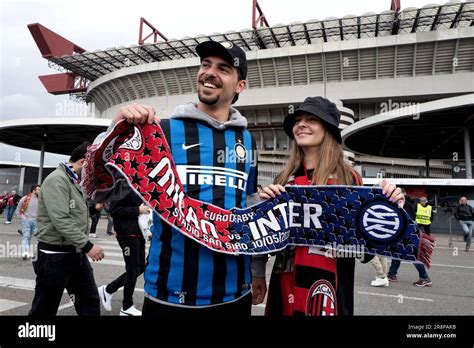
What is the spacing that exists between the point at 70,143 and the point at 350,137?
28207 millimetres

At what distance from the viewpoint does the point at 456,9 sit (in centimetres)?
3178

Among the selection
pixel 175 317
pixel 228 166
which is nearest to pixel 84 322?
pixel 175 317

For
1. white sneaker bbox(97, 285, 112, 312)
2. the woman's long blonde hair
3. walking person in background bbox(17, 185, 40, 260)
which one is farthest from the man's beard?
walking person in background bbox(17, 185, 40, 260)

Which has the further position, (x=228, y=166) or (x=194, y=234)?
(x=228, y=166)

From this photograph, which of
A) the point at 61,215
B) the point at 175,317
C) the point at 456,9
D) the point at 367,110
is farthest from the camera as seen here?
the point at 367,110

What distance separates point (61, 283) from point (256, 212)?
2330mm

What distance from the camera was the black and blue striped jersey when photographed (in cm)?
178

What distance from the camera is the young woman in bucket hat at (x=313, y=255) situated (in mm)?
2021

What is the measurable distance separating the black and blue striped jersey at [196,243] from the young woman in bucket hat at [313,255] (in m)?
0.32

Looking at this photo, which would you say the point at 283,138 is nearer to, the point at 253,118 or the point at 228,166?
the point at 253,118

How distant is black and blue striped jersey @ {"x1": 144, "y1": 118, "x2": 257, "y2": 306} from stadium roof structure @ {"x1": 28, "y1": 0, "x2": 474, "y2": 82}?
1187 inches

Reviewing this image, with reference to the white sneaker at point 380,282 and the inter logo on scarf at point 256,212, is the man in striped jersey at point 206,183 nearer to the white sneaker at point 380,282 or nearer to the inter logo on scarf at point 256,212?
the inter logo on scarf at point 256,212

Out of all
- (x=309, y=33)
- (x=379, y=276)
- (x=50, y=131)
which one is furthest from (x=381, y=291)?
(x=309, y=33)

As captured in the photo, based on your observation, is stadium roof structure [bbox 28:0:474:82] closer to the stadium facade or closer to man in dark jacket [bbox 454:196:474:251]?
the stadium facade
